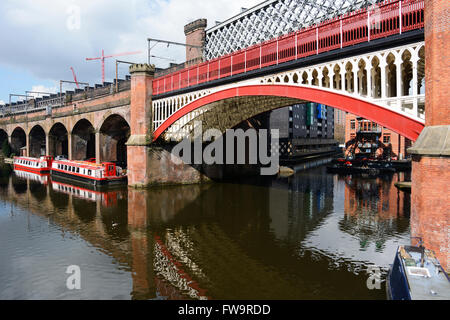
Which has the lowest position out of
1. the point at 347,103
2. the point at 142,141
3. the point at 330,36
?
the point at 142,141

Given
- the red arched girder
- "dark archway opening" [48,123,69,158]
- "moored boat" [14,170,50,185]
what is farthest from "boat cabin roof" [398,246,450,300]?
"dark archway opening" [48,123,69,158]

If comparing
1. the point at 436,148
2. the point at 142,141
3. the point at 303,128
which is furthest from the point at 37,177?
the point at 303,128

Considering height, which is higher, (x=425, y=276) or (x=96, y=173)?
(x=96, y=173)

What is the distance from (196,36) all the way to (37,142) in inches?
1793

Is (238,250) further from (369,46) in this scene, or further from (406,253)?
(369,46)

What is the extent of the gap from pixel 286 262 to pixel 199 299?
15.0 feet

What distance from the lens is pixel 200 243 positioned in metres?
16.7

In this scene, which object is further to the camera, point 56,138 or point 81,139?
point 56,138

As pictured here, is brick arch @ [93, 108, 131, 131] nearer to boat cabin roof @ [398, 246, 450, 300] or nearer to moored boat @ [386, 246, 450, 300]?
moored boat @ [386, 246, 450, 300]

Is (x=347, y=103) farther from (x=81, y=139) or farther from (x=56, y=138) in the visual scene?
(x=56, y=138)

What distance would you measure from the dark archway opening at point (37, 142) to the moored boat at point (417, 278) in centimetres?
6722

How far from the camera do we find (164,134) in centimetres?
3278

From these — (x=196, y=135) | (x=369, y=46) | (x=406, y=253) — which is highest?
(x=369, y=46)
